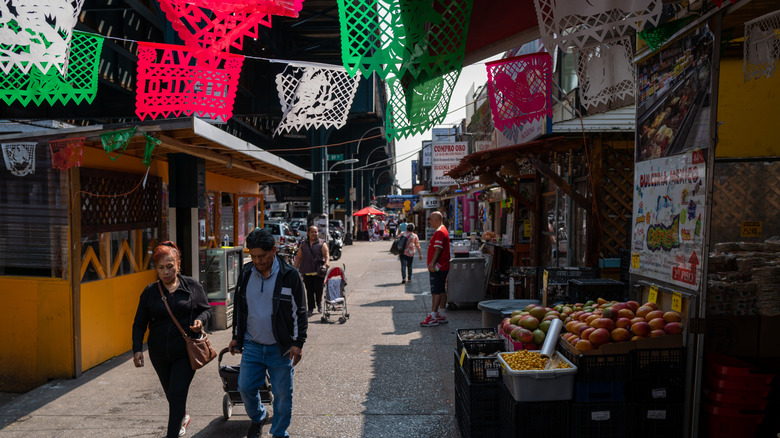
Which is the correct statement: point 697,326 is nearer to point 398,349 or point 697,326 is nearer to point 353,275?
point 398,349

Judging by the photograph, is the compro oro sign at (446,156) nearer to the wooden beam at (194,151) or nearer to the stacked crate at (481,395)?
the wooden beam at (194,151)

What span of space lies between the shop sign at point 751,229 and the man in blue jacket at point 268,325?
3790 mm

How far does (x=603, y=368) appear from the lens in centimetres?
382

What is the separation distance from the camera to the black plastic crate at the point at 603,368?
12.5 ft

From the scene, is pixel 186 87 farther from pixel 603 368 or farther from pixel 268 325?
pixel 603 368

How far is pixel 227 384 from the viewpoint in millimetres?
5027

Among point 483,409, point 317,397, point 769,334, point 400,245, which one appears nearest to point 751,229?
point 769,334

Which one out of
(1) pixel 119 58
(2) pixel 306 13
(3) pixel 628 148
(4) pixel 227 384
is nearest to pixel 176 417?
(4) pixel 227 384

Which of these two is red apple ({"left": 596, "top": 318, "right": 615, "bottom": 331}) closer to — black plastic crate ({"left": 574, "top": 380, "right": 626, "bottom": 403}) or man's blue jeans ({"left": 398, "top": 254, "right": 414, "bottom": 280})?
black plastic crate ({"left": 574, "top": 380, "right": 626, "bottom": 403})

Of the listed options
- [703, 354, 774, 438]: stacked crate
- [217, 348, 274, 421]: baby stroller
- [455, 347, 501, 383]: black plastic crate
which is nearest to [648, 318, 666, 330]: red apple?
[703, 354, 774, 438]: stacked crate

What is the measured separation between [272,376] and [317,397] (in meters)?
1.48

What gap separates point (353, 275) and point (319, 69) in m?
12.2

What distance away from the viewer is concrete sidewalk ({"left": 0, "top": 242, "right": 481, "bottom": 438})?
16.3 ft

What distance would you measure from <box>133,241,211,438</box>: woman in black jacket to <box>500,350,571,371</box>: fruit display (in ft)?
8.39
